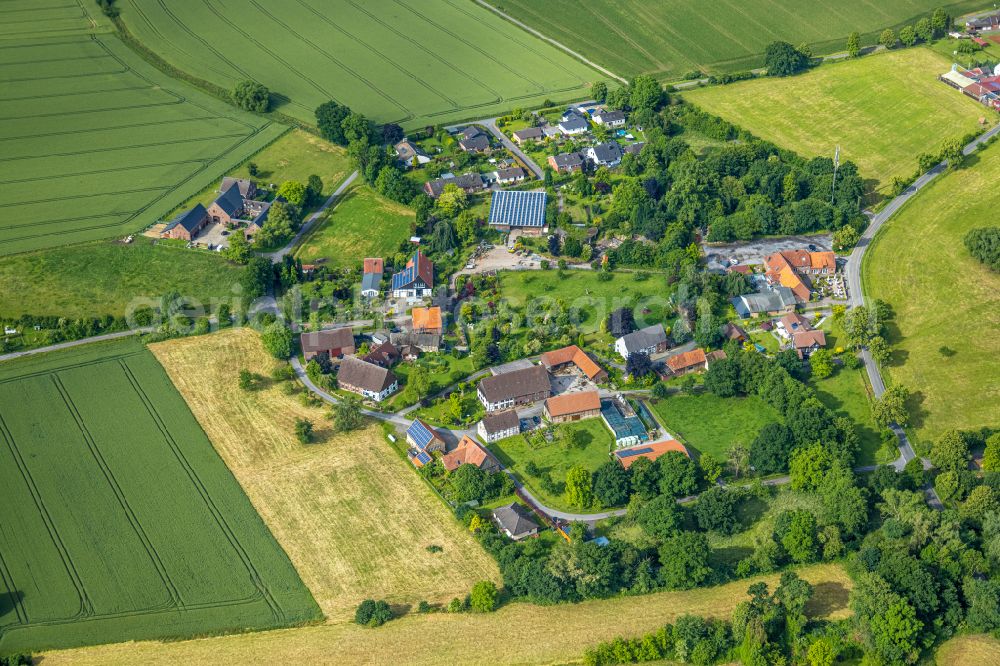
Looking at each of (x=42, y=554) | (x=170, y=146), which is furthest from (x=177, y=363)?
(x=170, y=146)

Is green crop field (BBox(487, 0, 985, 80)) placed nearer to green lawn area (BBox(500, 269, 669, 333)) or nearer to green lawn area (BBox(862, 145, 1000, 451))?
green lawn area (BBox(862, 145, 1000, 451))

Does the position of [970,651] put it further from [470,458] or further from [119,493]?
[119,493]

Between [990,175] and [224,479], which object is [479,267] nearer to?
[224,479]

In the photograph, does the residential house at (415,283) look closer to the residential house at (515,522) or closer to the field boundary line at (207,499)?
the field boundary line at (207,499)

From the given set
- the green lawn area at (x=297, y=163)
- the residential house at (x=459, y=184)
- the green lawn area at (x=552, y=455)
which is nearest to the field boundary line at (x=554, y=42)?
the residential house at (x=459, y=184)

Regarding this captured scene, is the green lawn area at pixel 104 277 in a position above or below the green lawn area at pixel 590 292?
below

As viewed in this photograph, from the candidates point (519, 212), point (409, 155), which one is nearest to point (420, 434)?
point (519, 212)
